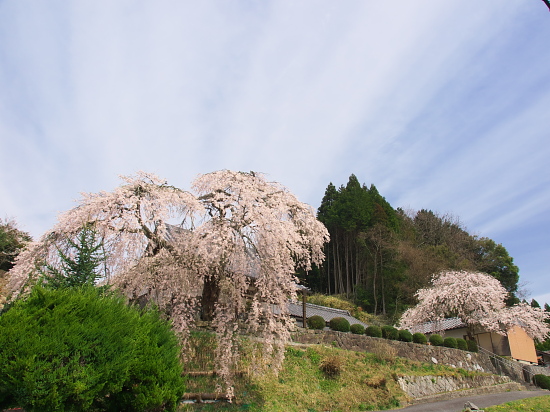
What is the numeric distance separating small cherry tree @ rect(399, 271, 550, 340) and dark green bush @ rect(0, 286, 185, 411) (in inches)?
854

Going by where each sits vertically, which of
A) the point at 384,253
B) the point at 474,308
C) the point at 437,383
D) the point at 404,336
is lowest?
the point at 437,383

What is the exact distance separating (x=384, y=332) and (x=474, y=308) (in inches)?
391

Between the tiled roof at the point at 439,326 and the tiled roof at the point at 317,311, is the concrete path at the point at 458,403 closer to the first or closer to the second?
the tiled roof at the point at 317,311

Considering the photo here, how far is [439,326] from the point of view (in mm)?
26031

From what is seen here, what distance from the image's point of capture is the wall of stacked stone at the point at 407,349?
546 inches

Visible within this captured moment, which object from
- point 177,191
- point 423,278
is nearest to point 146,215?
point 177,191

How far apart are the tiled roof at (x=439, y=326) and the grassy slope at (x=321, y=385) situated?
466 inches

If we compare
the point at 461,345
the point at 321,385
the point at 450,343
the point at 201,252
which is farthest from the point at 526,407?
the point at 201,252

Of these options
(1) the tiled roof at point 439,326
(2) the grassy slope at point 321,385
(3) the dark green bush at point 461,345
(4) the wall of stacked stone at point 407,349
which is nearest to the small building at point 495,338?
(1) the tiled roof at point 439,326

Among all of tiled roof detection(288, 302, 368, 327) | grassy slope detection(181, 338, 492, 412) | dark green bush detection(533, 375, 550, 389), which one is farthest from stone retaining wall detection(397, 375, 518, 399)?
tiled roof detection(288, 302, 368, 327)

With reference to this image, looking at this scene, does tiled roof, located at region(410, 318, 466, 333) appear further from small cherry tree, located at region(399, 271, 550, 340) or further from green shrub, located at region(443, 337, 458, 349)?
green shrub, located at region(443, 337, 458, 349)

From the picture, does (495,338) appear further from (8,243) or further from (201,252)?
(8,243)

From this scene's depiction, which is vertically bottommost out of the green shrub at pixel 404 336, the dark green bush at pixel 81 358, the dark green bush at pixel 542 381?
the dark green bush at pixel 542 381

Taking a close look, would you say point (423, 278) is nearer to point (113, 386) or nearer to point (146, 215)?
point (146, 215)
